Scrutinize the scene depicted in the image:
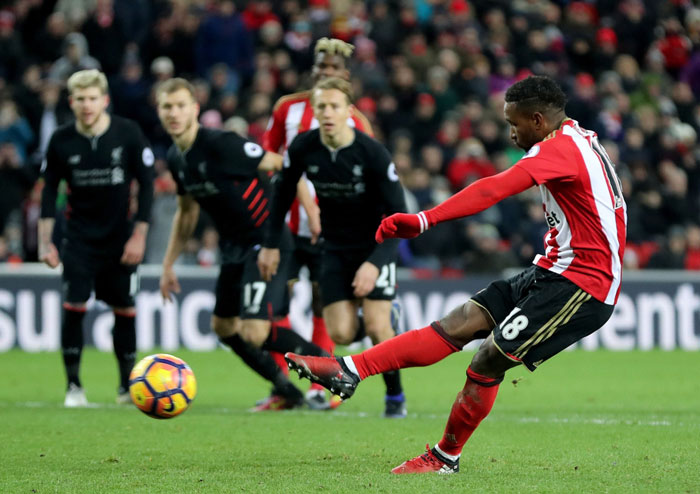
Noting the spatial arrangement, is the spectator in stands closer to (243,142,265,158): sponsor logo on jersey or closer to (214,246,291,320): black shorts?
(243,142,265,158): sponsor logo on jersey

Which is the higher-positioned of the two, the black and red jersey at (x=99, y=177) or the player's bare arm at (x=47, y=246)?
the black and red jersey at (x=99, y=177)

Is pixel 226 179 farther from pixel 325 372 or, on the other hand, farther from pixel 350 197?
pixel 325 372

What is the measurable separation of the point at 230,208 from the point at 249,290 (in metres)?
0.71

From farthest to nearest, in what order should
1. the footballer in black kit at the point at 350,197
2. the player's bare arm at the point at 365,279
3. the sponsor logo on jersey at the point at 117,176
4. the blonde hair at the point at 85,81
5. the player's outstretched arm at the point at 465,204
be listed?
the sponsor logo on jersey at the point at 117,176 < the blonde hair at the point at 85,81 < the footballer in black kit at the point at 350,197 < the player's bare arm at the point at 365,279 < the player's outstretched arm at the point at 465,204

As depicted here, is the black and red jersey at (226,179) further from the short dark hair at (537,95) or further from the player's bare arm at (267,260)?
the short dark hair at (537,95)

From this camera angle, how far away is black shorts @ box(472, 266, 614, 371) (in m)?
5.51

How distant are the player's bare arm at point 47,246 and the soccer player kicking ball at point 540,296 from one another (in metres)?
4.05

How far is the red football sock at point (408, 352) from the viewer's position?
5.65 m

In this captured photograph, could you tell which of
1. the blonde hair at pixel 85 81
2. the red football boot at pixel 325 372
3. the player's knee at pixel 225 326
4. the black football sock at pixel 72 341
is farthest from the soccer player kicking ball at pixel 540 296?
the blonde hair at pixel 85 81

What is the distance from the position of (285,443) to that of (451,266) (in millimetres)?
8871

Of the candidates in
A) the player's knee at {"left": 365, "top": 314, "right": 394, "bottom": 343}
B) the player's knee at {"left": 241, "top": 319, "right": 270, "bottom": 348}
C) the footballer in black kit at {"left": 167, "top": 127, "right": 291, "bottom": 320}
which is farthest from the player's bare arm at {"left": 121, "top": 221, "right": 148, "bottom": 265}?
the player's knee at {"left": 365, "top": 314, "right": 394, "bottom": 343}

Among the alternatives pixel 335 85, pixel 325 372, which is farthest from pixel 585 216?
pixel 335 85

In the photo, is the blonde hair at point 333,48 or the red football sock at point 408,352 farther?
the blonde hair at point 333,48

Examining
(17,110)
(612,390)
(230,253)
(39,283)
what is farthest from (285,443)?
(17,110)
